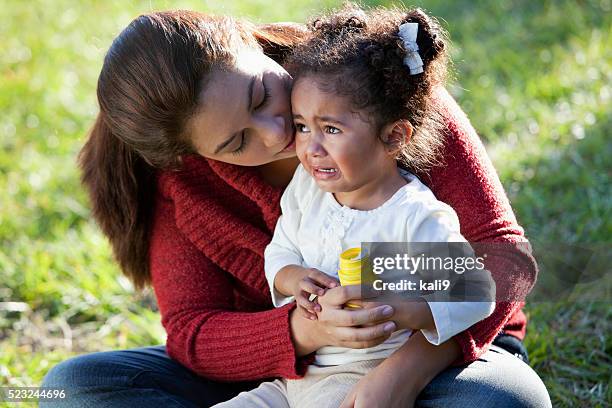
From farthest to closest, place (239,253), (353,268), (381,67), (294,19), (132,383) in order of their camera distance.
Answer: (294,19) → (239,253) → (132,383) → (381,67) → (353,268)

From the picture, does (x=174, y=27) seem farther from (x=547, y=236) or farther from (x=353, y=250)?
(x=547, y=236)

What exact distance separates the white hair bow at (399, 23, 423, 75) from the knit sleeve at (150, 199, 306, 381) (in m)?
0.64

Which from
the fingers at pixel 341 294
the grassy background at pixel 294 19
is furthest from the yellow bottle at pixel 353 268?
the grassy background at pixel 294 19

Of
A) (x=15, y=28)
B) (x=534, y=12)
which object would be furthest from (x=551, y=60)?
(x=15, y=28)

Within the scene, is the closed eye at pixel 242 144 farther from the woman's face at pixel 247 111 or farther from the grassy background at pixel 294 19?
the grassy background at pixel 294 19

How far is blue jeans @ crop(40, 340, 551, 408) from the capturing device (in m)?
1.89

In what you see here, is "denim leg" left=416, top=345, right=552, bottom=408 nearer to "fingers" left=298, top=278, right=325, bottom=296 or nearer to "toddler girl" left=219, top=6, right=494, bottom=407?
A: "toddler girl" left=219, top=6, right=494, bottom=407

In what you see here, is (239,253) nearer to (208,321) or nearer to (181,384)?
(208,321)

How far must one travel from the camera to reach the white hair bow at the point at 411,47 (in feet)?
6.09

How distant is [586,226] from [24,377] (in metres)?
2.01

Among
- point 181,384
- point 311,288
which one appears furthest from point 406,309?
point 181,384

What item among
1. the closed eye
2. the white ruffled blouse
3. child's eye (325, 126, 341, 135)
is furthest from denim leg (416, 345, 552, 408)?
Result: the closed eye

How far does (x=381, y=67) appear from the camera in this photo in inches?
73.1

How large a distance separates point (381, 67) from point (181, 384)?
993mm
